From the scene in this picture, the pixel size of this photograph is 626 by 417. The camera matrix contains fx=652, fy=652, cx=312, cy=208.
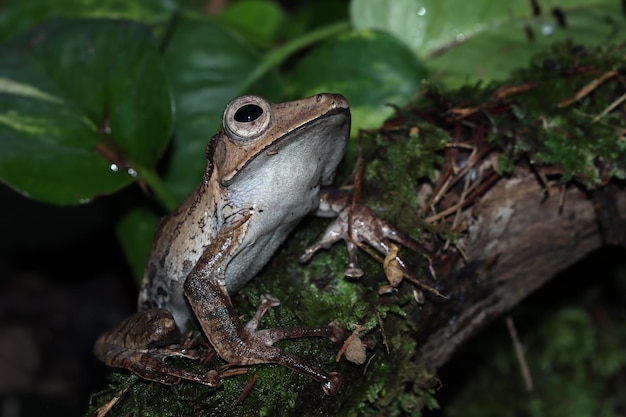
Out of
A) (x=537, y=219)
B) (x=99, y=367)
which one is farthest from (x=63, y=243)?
(x=537, y=219)

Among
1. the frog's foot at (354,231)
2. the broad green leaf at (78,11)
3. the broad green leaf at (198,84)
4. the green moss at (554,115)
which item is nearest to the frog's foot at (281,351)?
the frog's foot at (354,231)

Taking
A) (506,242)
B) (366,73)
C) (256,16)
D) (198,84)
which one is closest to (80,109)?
(198,84)

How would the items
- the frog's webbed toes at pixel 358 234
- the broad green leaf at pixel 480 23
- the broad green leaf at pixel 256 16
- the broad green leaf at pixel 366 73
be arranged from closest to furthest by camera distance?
1. the frog's webbed toes at pixel 358 234
2. the broad green leaf at pixel 366 73
3. the broad green leaf at pixel 480 23
4. the broad green leaf at pixel 256 16

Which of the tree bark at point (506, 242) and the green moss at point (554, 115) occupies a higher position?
the green moss at point (554, 115)

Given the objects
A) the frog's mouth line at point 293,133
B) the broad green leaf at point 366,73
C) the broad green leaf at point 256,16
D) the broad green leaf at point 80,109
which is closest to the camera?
the frog's mouth line at point 293,133

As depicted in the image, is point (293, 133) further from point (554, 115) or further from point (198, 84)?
point (198, 84)

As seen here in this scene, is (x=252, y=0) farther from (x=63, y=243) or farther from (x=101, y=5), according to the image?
(x=63, y=243)

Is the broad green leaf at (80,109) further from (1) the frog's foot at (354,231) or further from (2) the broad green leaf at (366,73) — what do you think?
(1) the frog's foot at (354,231)
